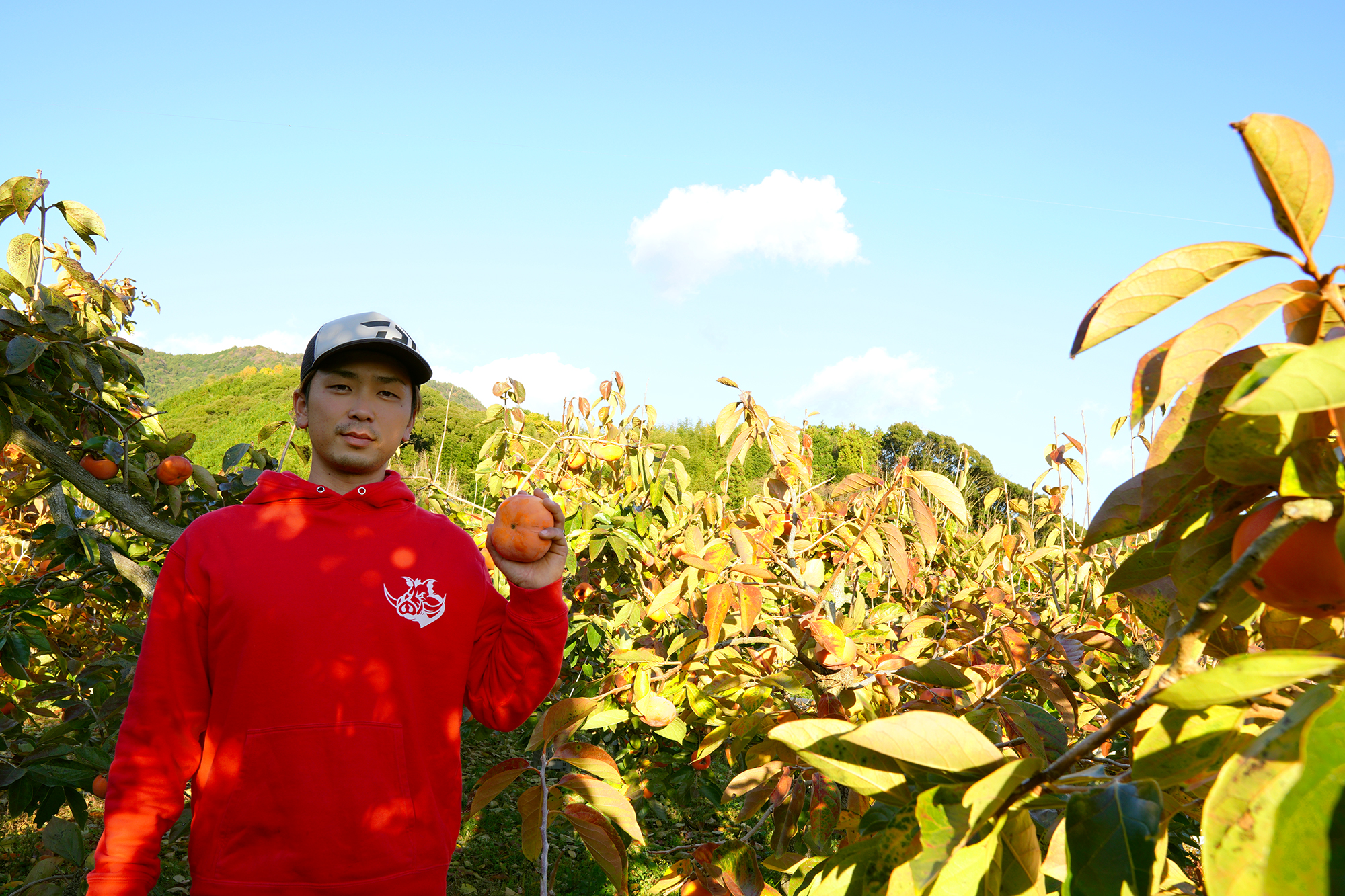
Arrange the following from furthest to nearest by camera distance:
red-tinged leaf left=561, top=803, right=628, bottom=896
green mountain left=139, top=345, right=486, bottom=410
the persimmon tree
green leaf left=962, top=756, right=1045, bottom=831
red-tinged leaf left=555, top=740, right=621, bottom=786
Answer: green mountain left=139, top=345, right=486, bottom=410, the persimmon tree, red-tinged leaf left=555, top=740, right=621, bottom=786, red-tinged leaf left=561, top=803, right=628, bottom=896, green leaf left=962, top=756, right=1045, bottom=831

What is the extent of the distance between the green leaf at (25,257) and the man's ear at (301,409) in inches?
51.3

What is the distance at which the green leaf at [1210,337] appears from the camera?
1.62ft

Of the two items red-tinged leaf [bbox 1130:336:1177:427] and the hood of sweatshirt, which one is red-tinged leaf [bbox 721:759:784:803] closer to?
the hood of sweatshirt

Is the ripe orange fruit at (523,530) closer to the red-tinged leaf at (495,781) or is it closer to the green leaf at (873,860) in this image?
the red-tinged leaf at (495,781)

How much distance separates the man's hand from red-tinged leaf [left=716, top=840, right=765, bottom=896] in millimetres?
602

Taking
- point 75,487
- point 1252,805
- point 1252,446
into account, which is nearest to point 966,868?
point 1252,805

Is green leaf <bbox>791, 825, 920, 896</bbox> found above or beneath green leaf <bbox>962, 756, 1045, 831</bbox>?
beneath

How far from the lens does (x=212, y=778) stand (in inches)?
50.4

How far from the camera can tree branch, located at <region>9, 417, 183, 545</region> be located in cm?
205

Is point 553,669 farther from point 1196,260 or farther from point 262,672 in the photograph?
point 1196,260

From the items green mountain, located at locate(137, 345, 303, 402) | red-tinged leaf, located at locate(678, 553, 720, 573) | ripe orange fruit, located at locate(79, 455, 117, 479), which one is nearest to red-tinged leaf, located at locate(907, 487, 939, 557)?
red-tinged leaf, located at locate(678, 553, 720, 573)

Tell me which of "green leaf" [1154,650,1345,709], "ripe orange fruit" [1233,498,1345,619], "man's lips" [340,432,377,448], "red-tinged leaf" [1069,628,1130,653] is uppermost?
"man's lips" [340,432,377,448]

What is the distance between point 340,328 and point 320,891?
0.98 m

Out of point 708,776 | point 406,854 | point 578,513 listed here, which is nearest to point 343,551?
point 406,854
